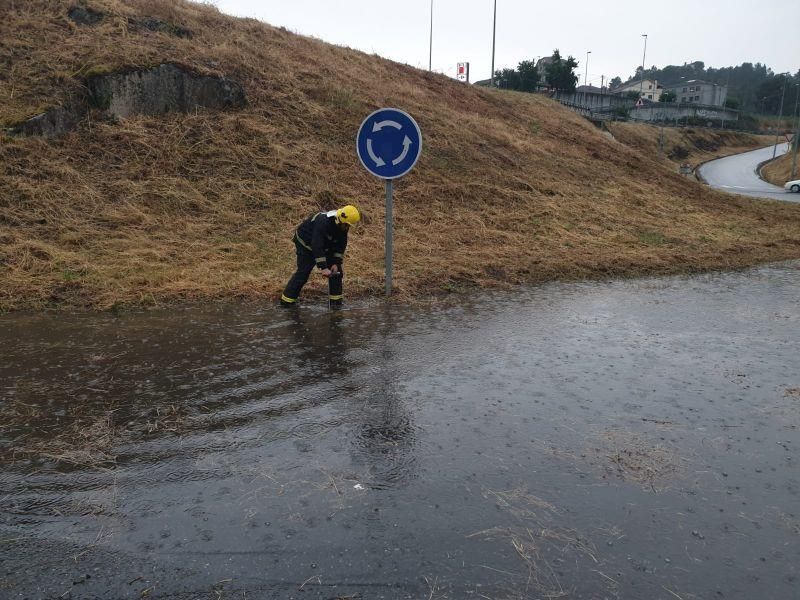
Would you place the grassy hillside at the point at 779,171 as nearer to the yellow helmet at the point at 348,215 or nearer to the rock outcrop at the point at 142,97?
the rock outcrop at the point at 142,97

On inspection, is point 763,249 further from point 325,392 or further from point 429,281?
point 325,392

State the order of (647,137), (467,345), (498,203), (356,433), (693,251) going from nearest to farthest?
(356,433)
(467,345)
(693,251)
(498,203)
(647,137)

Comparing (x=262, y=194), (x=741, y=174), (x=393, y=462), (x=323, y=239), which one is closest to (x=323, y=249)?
(x=323, y=239)

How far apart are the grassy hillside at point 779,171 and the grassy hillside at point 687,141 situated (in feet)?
24.1

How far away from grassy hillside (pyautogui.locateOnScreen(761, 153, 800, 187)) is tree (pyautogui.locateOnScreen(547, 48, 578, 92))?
2302 cm

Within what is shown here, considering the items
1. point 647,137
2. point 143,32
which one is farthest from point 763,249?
point 647,137

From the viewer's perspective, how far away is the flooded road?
2.55m

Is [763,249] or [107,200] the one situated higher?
[107,200]

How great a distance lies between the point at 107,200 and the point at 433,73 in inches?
740

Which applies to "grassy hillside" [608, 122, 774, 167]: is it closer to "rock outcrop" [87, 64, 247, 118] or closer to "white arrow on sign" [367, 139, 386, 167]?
"rock outcrop" [87, 64, 247, 118]

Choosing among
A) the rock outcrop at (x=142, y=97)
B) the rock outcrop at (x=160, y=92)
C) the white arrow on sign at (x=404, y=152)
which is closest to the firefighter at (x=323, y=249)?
the white arrow on sign at (x=404, y=152)

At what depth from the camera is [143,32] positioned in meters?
14.1

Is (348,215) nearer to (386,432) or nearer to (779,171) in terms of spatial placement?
(386,432)

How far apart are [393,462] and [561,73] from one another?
227ft
